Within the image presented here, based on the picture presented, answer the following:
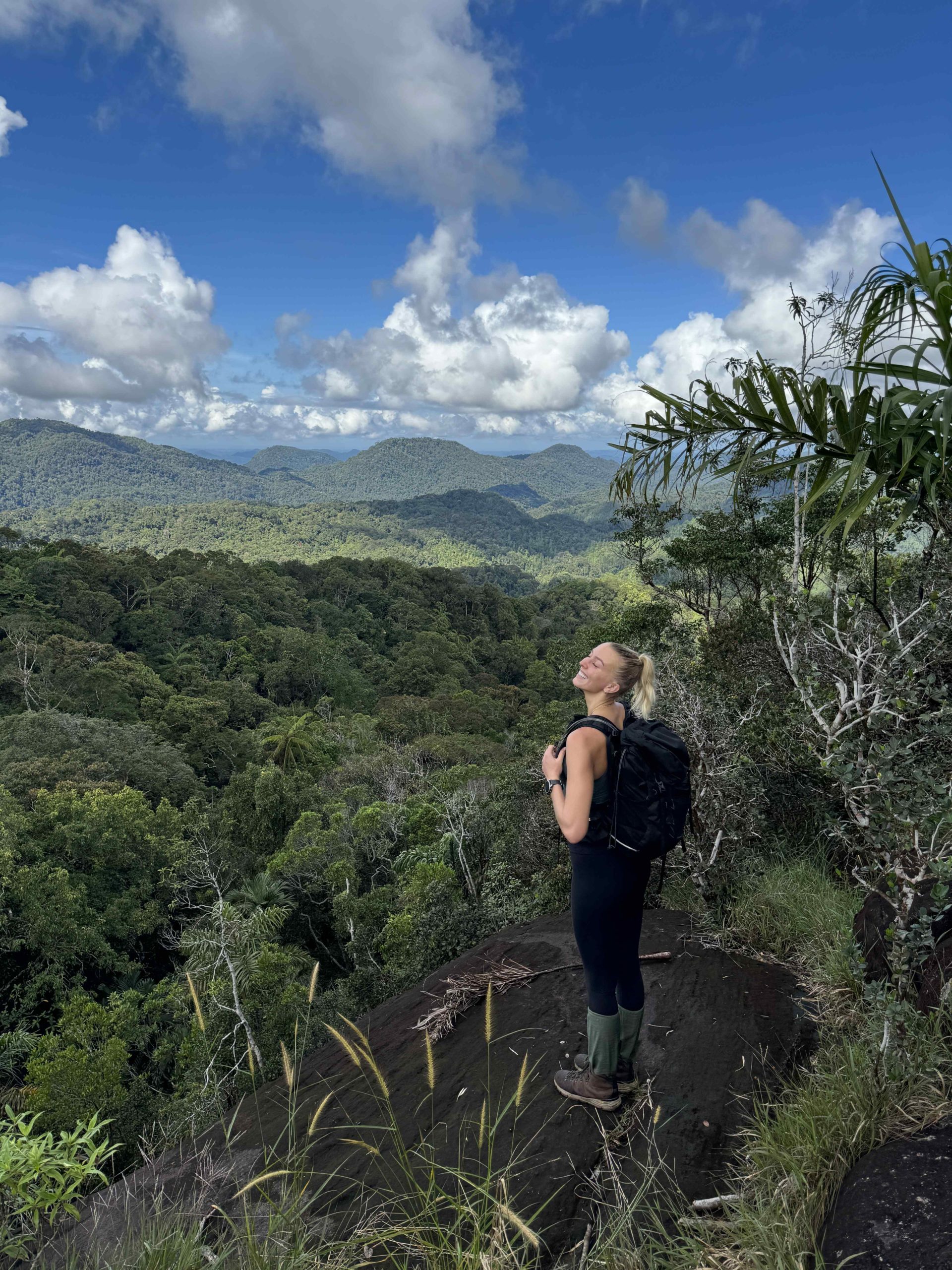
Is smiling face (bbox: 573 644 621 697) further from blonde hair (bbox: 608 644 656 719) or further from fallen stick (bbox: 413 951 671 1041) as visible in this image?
fallen stick (bbox: 413 951 671 1041)

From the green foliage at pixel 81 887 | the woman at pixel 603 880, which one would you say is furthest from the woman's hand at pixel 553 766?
the green foliage at pixel 81 887

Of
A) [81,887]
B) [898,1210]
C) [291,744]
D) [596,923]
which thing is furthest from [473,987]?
[291,744]

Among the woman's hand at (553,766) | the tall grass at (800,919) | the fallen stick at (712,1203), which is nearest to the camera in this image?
the fallen stick at (712,1203)

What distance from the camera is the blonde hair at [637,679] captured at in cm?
227

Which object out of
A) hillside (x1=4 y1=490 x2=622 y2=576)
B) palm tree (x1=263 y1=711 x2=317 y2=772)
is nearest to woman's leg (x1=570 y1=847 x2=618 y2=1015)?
palm tree (x1=263 y1=711 x2=317 y2=772)

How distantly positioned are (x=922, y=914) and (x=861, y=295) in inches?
77.0

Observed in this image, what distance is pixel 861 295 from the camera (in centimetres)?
220

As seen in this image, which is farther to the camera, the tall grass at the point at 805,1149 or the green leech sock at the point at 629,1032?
the green leech sock at the point at 629,1032

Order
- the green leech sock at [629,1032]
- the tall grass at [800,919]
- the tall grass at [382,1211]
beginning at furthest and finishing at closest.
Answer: the tall grass at [800,919], the green leech sock at [629,1032], the tall grass at [382,1211]

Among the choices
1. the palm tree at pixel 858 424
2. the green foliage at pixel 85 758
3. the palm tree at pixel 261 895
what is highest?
the palm tree at pixel 858 424

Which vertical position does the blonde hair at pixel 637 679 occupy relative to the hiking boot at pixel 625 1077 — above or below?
above

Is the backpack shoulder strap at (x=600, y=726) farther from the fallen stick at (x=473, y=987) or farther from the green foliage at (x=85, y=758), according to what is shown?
the green foliage at (x=85, y=758)

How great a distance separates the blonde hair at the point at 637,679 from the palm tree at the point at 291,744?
87.7ft

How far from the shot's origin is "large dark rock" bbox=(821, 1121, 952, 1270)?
1.35 metres
